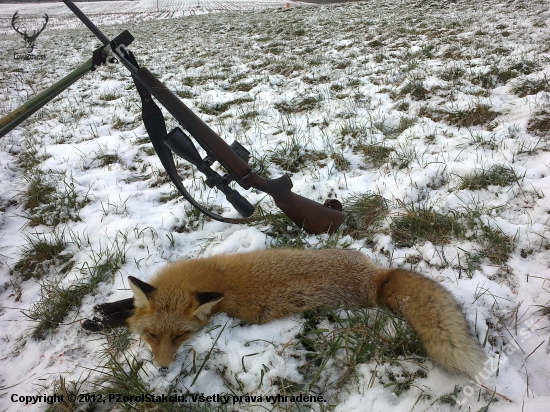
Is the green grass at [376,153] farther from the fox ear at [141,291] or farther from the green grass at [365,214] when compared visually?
the fox ear at [141,291]

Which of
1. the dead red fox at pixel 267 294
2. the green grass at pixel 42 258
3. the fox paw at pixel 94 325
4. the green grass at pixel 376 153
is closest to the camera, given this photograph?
the dead red fox at pixel 267 294

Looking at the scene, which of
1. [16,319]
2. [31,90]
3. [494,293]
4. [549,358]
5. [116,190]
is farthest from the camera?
[31,90]

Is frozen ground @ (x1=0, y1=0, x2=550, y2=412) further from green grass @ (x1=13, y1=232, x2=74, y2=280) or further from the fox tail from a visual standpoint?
the fox tail

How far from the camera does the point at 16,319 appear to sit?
278 centimetres

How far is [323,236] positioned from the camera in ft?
11.1

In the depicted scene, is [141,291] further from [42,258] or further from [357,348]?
[42,258]

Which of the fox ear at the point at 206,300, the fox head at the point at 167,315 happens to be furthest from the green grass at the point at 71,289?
the fox ear at the point at 206,300

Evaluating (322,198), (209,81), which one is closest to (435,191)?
(322,198)

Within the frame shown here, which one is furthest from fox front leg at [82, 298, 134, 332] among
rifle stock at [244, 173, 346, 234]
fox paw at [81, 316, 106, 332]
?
rifle stock at [244, 173, 346, 234]

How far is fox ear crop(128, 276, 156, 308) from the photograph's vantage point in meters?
2.27

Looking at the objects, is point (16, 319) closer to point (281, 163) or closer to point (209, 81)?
point (281, 163)

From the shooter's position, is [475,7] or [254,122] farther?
[475,7]

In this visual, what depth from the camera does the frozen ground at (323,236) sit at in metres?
2.10

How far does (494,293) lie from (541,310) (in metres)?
0.28
